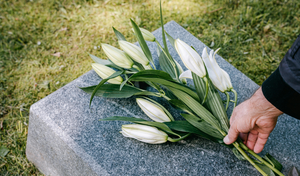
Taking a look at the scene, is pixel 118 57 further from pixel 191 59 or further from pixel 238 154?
pixel 238 154

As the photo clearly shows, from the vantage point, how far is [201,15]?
263cm

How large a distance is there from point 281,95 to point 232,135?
25 cm

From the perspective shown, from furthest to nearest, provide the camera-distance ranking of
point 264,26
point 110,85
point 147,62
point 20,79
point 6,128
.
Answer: point 264,26
point 20,79
point 6,128
point 110,85
point 147,62

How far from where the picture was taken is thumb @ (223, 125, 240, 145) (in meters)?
0.95

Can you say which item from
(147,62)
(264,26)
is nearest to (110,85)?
(147,62)

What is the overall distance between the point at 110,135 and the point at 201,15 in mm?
1996

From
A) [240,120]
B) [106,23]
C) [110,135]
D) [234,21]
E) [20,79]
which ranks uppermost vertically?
[240,120]

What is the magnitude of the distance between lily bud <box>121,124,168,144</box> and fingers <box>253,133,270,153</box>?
41 centimetres

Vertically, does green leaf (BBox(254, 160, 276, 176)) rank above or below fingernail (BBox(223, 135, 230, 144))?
below

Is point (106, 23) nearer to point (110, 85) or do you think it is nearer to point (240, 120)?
point (110, 85)

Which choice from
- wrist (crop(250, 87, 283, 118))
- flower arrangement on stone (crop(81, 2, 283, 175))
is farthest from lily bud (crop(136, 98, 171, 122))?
wrist (crop(250, 87, 283, 118))

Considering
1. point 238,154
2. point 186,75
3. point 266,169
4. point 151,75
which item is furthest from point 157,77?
point 266,169

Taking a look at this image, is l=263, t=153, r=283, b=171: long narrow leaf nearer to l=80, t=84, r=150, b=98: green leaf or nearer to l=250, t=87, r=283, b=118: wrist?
l=250, t=87, r=283, b=118: wrist

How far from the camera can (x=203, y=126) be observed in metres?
1.02
